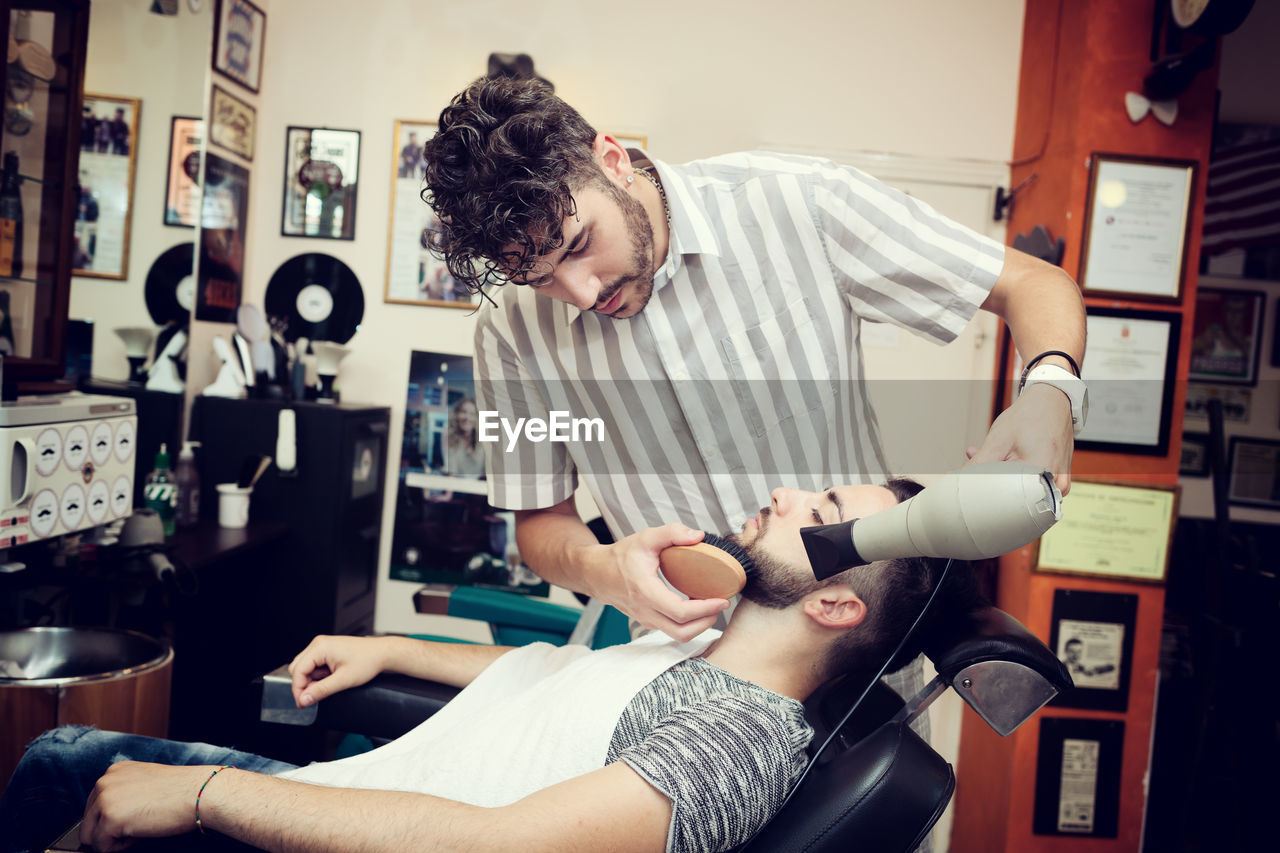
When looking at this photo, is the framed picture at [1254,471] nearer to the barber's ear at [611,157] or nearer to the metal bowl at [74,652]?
the barber's ear at [611,157]

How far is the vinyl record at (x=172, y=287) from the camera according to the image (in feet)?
9.24

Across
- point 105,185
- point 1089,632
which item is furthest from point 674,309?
point 1089,632

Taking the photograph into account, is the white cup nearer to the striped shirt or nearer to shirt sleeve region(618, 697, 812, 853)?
the striped shirt

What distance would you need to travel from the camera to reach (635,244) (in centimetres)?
132

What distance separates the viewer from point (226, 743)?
2863 millimetres

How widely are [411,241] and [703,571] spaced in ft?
8.51

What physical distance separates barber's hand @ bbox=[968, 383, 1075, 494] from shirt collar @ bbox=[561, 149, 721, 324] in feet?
1.88

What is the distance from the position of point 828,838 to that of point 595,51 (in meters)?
3.01

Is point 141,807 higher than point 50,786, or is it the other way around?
point 141,807

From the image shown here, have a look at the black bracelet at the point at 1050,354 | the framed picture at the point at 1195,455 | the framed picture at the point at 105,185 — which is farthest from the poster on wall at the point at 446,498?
the framed picture at the point at 1195,455

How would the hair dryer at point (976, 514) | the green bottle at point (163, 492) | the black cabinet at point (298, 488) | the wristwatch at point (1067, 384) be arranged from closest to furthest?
the hair dryer at point (976, 514)
the wristwatch at point (1067, 384)
the green bottle at point (163, 492)
the black cabinet at point (298, 488)

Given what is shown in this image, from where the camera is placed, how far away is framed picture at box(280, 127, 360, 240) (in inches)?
133

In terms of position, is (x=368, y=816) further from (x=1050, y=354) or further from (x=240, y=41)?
(x=240, y=41)

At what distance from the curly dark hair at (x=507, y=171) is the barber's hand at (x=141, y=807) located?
0.76 meters
